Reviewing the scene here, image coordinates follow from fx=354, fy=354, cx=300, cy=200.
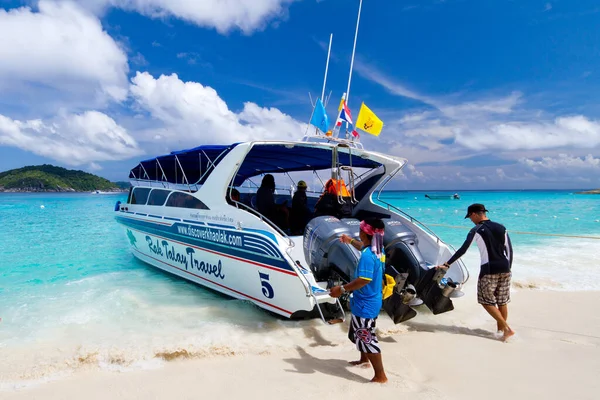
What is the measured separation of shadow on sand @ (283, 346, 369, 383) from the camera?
323 centimetres

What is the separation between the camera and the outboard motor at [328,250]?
420 centimetres

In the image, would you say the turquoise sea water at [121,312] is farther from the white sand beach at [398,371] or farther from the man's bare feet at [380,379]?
the man's bare feet at [380,379]

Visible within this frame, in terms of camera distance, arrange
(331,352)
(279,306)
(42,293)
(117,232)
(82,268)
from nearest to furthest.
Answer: (331,352) < (279,306) < (42,293) < (82,268) < (117,232)

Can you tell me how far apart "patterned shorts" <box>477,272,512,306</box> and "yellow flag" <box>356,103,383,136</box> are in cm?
282

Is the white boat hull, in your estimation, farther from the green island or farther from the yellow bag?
the green island

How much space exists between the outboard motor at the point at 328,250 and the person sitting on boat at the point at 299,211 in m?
1.29

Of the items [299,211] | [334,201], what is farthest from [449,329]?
[299,211]

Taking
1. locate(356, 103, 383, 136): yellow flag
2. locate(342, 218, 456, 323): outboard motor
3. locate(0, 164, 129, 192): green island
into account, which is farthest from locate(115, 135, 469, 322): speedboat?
locate(0, 164, 129, 192): green island

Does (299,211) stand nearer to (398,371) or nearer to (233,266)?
(233,266)

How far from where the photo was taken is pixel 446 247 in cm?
522

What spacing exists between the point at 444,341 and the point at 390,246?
1.28 metres

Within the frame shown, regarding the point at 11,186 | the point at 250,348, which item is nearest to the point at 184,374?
the point at 250,348

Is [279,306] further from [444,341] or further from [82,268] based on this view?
[82,268]

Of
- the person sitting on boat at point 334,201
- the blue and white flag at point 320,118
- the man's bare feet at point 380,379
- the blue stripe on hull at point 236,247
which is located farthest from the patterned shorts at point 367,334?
the blue and white flag at point 320,118
